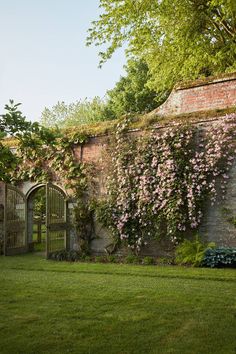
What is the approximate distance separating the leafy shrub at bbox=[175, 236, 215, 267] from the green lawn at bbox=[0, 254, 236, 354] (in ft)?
1.91

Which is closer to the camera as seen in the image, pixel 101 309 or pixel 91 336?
pixel 91 336

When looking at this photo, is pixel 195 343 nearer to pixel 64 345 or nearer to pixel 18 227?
pixel 64 345

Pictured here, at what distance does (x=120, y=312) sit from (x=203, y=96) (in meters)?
7.21

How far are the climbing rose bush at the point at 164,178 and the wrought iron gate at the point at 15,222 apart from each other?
3237 millimetres

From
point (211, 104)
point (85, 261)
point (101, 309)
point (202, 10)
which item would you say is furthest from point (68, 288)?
point (202, 10)

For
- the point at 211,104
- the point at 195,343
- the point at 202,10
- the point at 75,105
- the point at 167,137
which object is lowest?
the point at 195,343

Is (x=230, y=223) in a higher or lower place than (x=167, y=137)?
lower

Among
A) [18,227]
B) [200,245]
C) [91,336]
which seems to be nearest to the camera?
[91,336]

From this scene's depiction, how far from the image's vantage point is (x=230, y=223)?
31.2ft

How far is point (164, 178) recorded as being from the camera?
10.1m

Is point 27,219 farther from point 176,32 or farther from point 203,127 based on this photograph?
point 176,32

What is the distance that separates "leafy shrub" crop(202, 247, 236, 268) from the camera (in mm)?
8680

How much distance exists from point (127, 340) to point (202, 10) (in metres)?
15.3

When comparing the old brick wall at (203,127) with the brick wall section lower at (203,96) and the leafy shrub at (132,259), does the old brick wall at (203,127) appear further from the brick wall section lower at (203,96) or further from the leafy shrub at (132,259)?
the leafy shrub at (132,259)
